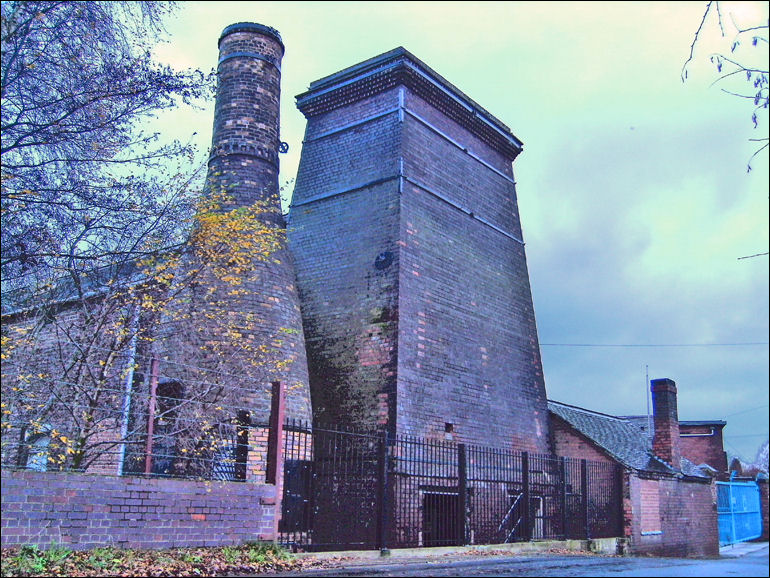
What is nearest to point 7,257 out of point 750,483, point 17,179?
point 17,179

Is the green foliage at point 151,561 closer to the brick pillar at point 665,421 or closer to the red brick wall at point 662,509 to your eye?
the red brick wall at point 662,509

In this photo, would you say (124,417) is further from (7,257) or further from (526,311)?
(526,311)

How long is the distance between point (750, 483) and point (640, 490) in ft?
44.3

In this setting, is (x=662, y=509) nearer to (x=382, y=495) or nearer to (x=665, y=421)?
(x=665, y=421)

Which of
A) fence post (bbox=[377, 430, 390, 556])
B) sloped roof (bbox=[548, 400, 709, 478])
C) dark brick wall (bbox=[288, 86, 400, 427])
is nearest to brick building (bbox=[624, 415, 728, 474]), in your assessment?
sloped roof (bbox=[548, 400, 709, 478])

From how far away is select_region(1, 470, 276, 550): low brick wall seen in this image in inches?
286

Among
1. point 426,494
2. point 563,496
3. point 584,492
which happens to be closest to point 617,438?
point 584,492

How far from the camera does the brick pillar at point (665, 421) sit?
797 inches

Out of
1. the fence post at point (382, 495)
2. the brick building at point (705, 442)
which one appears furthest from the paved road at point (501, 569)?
the brick building at point (705, 442)

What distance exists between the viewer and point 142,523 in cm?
812

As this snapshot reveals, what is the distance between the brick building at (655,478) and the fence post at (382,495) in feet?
27.5

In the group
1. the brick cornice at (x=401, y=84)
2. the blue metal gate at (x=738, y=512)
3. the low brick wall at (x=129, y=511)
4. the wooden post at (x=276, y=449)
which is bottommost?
the blue metal gate at (x=738, y=512)

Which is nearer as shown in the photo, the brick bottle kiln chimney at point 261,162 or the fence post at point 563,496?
the brick bottle kiln chimney at point 261,162

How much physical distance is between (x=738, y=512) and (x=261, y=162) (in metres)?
21.5
